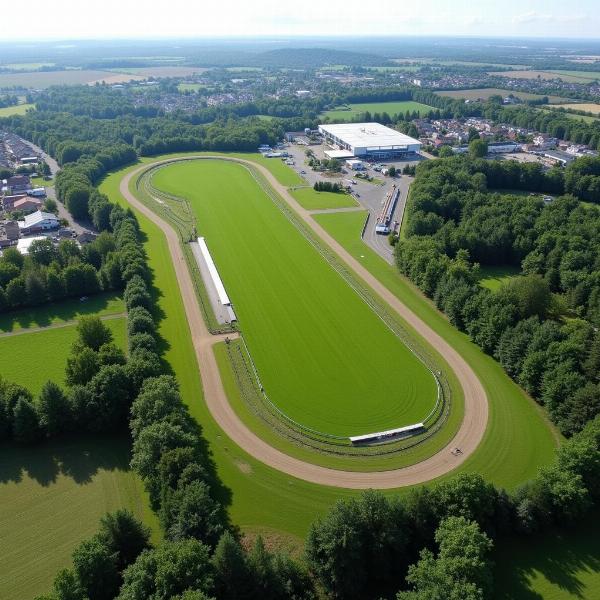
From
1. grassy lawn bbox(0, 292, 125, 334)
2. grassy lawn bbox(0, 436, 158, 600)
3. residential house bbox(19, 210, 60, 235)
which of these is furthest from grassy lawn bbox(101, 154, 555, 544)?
residential house bbox(19, 210, 60, 235)

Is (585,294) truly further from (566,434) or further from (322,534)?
(322,534)

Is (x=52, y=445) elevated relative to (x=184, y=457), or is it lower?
lower

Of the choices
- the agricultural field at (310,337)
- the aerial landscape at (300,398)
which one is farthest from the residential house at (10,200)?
the agricultural field at (310,337)

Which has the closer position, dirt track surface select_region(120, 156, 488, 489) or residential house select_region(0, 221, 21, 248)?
dirt track surface select_region(120, 156, 488, 489)

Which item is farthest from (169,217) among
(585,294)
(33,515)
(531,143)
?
(531,143)

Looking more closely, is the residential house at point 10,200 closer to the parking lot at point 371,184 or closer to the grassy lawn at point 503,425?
the parking lot at point 371,184

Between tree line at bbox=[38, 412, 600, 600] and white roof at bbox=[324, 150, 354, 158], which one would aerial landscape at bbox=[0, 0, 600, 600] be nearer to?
tree line at bbox=[38, 412, 600, 600]
